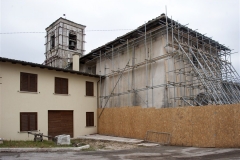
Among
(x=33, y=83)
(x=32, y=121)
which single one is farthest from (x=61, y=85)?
(x=32, y=121)

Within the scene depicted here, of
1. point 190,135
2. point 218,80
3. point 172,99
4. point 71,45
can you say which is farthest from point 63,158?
point 71,45

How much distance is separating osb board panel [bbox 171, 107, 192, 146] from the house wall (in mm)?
8973

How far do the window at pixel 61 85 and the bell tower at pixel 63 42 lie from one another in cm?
1043

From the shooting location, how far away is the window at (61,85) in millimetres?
19156

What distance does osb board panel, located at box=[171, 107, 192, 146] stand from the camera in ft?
45.1

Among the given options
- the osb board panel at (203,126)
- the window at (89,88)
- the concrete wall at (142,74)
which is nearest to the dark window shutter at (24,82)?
the window at (89,88)

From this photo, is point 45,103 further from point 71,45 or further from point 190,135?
point 71,45

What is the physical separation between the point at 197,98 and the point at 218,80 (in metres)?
2.09

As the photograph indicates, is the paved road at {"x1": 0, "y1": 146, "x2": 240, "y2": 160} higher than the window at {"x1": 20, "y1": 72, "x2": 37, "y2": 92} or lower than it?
lower

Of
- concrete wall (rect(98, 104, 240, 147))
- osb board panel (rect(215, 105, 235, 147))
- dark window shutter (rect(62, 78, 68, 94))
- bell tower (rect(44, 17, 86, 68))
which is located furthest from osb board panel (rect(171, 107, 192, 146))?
bell tower (rect(44, 17, 86, 68))

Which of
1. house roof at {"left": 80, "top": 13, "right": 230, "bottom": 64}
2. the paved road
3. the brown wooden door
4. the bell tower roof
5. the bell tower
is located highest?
the bell tower roof

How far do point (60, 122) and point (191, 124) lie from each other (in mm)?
10497

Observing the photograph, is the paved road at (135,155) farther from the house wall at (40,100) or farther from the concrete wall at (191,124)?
the house wall at (40,100)

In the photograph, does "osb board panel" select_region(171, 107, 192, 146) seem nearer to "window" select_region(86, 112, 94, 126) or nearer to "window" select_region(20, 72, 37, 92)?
"window" select_region(86, 112, 94, 126)
